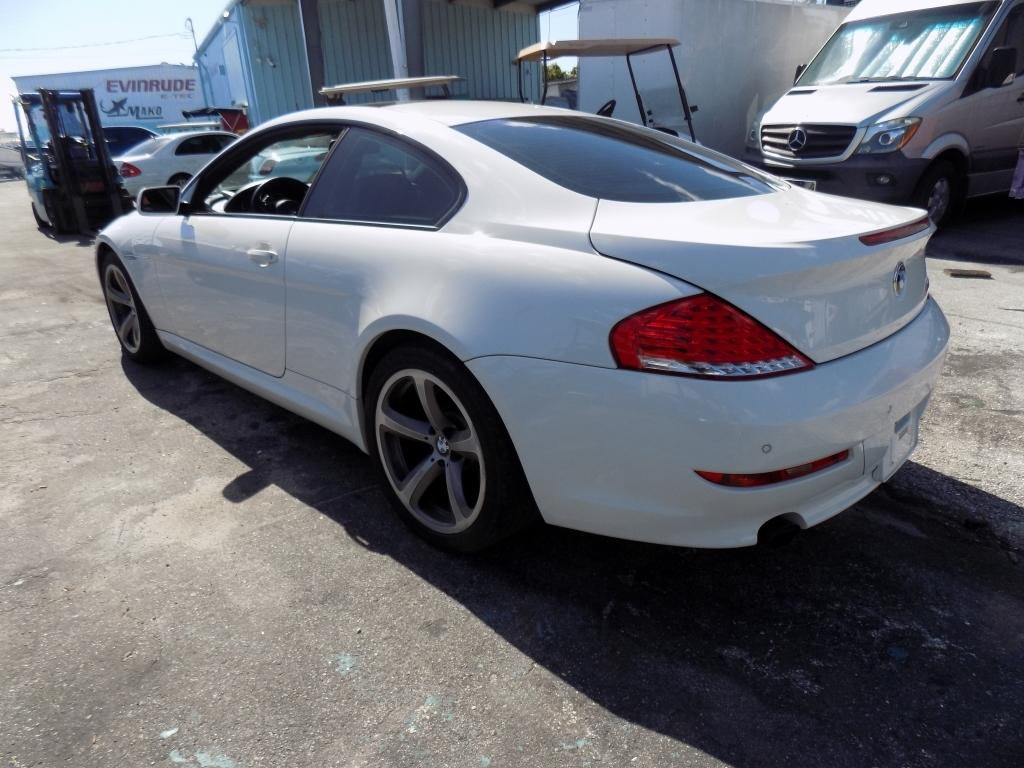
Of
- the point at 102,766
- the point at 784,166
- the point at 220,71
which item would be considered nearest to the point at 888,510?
the point at 102,766

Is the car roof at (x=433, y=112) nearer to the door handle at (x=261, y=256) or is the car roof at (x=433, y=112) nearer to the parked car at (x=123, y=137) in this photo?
the door handle at (x=261, y=256)

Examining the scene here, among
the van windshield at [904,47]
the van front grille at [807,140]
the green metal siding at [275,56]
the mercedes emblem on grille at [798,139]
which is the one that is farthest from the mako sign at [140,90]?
the mercedes emblem on grille at [798,139]

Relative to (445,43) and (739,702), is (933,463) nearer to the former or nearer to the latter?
(739,702)

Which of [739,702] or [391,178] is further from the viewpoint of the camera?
[391,178]

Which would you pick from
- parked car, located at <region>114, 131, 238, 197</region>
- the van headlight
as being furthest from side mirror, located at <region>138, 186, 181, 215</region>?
parked car, located at <region>114, 131, 238, 197</region>

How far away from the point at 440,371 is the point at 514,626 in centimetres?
81

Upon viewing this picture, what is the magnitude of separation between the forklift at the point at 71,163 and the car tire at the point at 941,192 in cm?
1071

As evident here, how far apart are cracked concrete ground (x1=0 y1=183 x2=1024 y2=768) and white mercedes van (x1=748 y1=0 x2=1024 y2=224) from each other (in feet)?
15.0

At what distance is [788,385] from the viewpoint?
187 cm

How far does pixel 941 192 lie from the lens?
25.1ft

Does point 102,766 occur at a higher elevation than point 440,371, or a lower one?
lower

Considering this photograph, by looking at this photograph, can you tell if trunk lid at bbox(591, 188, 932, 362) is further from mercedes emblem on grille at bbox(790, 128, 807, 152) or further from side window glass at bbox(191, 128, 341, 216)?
mercedes emblem on grille at bbox(790, 128, 807, 152)

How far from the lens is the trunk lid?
1.88 meters

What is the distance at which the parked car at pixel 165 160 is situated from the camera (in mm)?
11445
